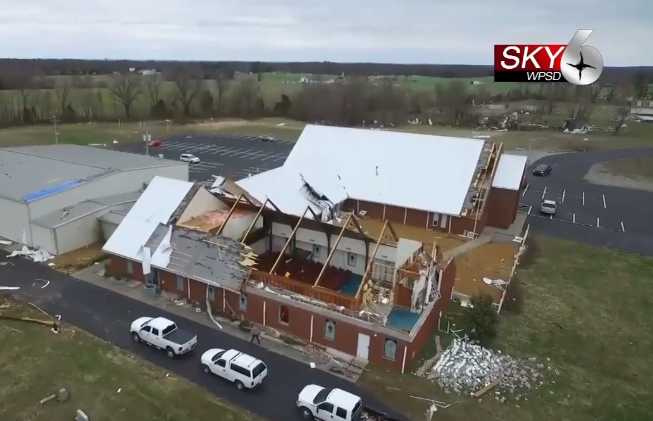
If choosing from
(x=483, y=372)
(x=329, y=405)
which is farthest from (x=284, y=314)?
(x=483, y=372)

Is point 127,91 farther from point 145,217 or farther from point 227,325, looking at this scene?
point 227,325

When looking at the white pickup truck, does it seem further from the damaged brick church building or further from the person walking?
the person walking

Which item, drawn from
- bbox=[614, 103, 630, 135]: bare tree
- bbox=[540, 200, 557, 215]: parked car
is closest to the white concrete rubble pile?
bbox=[540, 200, 557, 215]: parked car

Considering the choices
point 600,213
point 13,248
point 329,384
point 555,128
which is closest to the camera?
point 329,384

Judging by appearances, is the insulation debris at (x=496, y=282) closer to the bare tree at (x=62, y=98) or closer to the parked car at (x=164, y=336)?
the parked car at (x=164, y=336)

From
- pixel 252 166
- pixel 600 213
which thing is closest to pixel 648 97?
pixel 600 213

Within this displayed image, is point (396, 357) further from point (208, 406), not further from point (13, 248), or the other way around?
point (13, 248)

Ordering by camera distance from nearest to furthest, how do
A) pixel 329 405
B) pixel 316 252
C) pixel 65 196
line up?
1. pixel 329 405
2. pixel 316 252
3. pixel 65 196
